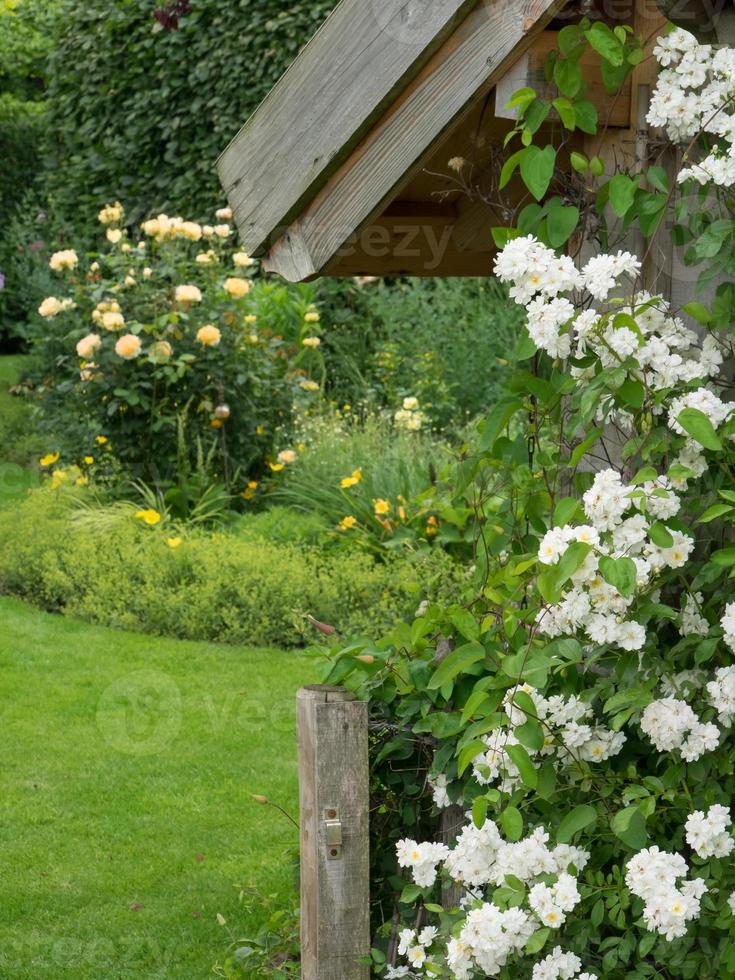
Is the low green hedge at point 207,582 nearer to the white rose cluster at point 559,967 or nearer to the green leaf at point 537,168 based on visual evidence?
the white rose cluster at point 559,967

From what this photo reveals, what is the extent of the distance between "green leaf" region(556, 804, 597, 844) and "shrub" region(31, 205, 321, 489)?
5050 millimetres

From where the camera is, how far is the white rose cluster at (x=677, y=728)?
204 cm

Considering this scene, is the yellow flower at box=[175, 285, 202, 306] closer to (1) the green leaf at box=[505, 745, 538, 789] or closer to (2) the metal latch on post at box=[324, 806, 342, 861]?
(2) the metal latch on post at box=[324, 806, 342, 861]

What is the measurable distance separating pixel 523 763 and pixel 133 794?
271cm

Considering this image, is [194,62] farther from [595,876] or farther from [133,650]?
[595,876]

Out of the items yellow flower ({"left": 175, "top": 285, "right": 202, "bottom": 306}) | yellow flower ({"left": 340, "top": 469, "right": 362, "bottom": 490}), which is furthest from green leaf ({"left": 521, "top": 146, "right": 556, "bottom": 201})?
yellow flower ({"left": 175, "top": 285, "right": 202, "bottom": 306})

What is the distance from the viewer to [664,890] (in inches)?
77.2

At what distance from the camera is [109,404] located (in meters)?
7.10

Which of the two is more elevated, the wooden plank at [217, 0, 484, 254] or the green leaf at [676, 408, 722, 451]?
the wooden plank at [217, 0, 484, 254]

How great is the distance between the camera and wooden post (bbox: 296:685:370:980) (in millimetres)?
2596

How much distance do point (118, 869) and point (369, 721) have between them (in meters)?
1.53

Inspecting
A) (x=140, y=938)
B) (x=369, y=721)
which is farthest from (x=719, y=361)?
(x=140, y=938)

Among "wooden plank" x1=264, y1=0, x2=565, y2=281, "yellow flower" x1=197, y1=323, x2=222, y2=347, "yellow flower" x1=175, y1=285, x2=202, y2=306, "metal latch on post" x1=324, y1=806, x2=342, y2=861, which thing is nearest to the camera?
"wooden plank" x1=264, y1=0, x2=565, y2=281

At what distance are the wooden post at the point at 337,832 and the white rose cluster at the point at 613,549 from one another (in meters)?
0.71
